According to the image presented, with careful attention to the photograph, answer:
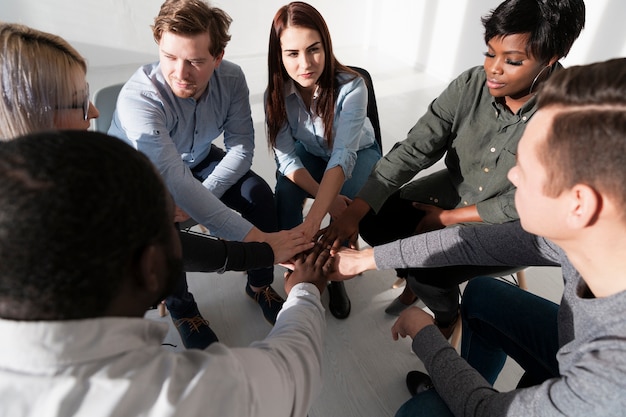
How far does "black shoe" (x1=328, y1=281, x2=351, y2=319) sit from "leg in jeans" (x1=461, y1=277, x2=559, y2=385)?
52 centimetres

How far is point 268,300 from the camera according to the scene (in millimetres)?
1617

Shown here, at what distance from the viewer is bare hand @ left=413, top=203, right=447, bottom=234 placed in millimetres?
1389

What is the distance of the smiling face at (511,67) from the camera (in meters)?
1.13

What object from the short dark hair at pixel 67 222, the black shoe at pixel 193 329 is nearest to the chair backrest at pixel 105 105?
the black shoe at pixel 193 329

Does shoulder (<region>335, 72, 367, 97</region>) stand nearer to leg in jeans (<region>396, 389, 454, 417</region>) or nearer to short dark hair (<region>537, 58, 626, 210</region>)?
short dark hair (<region>537, 58, 626, 210</region>)

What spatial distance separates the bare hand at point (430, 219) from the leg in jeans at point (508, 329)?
28 cm

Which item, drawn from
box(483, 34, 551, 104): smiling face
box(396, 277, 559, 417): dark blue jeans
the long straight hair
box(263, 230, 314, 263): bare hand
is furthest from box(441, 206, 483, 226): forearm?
the long straight hair

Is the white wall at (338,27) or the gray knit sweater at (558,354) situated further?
the white wall at (338,27)

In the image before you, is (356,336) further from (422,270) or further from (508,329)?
(508,329)

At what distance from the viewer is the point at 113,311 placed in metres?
0.50

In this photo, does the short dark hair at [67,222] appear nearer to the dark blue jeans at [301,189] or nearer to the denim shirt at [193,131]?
the denim shirt at [193,131]

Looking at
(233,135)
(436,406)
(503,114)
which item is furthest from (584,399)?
(233,135)

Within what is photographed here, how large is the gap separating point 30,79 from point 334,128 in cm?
105

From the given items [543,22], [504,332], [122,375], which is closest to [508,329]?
[504,332]
